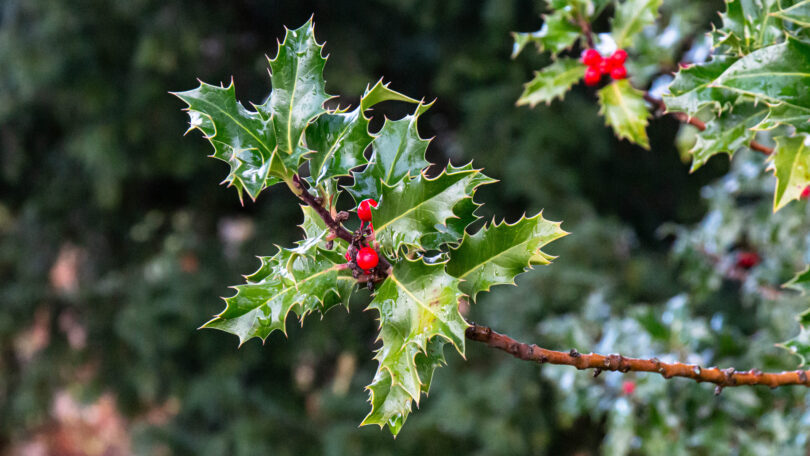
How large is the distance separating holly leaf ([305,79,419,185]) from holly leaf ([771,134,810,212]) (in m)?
0.52

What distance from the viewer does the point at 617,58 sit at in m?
1.26

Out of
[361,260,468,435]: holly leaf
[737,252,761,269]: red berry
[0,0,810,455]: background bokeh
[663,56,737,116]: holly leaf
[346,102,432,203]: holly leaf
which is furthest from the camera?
[0,0,810,455]: background bokeh

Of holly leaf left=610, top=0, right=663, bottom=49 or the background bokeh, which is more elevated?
holly leaf left=610, top=0, right=663, bottom=49

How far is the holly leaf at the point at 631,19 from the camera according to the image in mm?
1288

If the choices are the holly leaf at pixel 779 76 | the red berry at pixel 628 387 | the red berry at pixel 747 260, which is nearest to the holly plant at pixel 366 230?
the holly leaf at pixel 779 76

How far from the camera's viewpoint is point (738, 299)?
3.38m

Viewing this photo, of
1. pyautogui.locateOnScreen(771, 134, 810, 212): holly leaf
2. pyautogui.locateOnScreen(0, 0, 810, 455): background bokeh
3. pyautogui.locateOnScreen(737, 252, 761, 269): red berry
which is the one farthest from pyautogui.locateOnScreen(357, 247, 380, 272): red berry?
pyautogui.locateOnScreen(737, 252, 761, 269): red berry

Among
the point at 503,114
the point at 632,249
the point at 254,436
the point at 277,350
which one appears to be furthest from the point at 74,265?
the point at 632,249

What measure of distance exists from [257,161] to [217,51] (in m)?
3.12

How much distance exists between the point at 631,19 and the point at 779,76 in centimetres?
58

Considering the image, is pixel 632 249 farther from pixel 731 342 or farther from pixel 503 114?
pixel 731 342

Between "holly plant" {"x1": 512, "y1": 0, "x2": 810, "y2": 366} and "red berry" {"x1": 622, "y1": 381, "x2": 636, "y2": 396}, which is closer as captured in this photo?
"holly plant" {"x1": 512, "y1": 0, "x2": 810, "y2": 366}

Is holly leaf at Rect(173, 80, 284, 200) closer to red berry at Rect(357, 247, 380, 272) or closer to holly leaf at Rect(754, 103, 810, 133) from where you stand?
red berry at Rect(357, 247, 380, 272)

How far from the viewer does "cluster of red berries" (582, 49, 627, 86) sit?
1.26 m
